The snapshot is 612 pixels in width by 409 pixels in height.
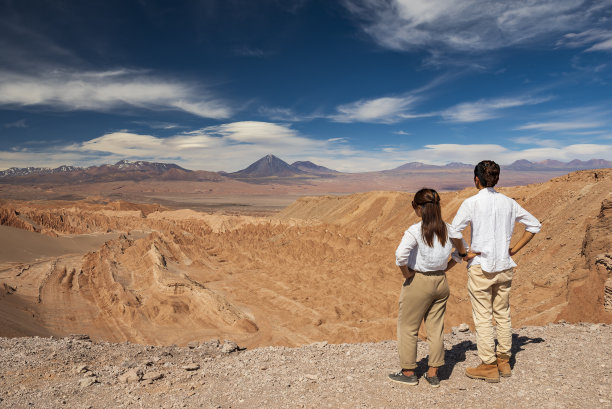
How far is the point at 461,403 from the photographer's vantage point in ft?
9.48

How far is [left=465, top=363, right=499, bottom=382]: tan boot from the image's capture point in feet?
10.3

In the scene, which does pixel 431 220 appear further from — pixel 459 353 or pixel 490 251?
pixel 459 353

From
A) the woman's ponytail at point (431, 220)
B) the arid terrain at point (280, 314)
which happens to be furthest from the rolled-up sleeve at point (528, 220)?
the arid terrain at point (280, 314)

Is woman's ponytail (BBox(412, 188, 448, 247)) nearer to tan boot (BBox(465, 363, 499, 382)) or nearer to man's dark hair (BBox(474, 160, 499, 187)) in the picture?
man's dark hair (BBox(474, 160, 499, 187))

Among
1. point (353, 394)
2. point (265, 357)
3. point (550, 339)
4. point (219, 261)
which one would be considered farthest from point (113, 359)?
point (219, 261)

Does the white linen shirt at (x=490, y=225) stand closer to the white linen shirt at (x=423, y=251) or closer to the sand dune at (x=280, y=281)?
the white linen shirt at (x=423, y=251)

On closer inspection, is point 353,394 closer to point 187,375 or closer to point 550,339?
point 187,375

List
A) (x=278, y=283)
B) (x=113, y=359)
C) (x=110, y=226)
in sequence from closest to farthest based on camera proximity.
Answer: (x=113, y=359) < (x=278, y=283) < (x=110, y=226)

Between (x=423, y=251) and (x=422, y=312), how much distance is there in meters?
0.58

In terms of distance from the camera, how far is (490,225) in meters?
2.97

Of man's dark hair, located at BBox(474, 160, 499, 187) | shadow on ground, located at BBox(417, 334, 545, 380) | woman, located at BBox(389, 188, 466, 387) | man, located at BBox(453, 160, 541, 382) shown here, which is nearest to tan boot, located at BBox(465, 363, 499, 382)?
man, located at BBox(453, 160, 541, 382)

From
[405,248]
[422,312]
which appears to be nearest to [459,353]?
[422,312]

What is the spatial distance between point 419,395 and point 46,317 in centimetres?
1280

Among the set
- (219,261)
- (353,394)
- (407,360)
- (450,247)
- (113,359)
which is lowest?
(219,261)
